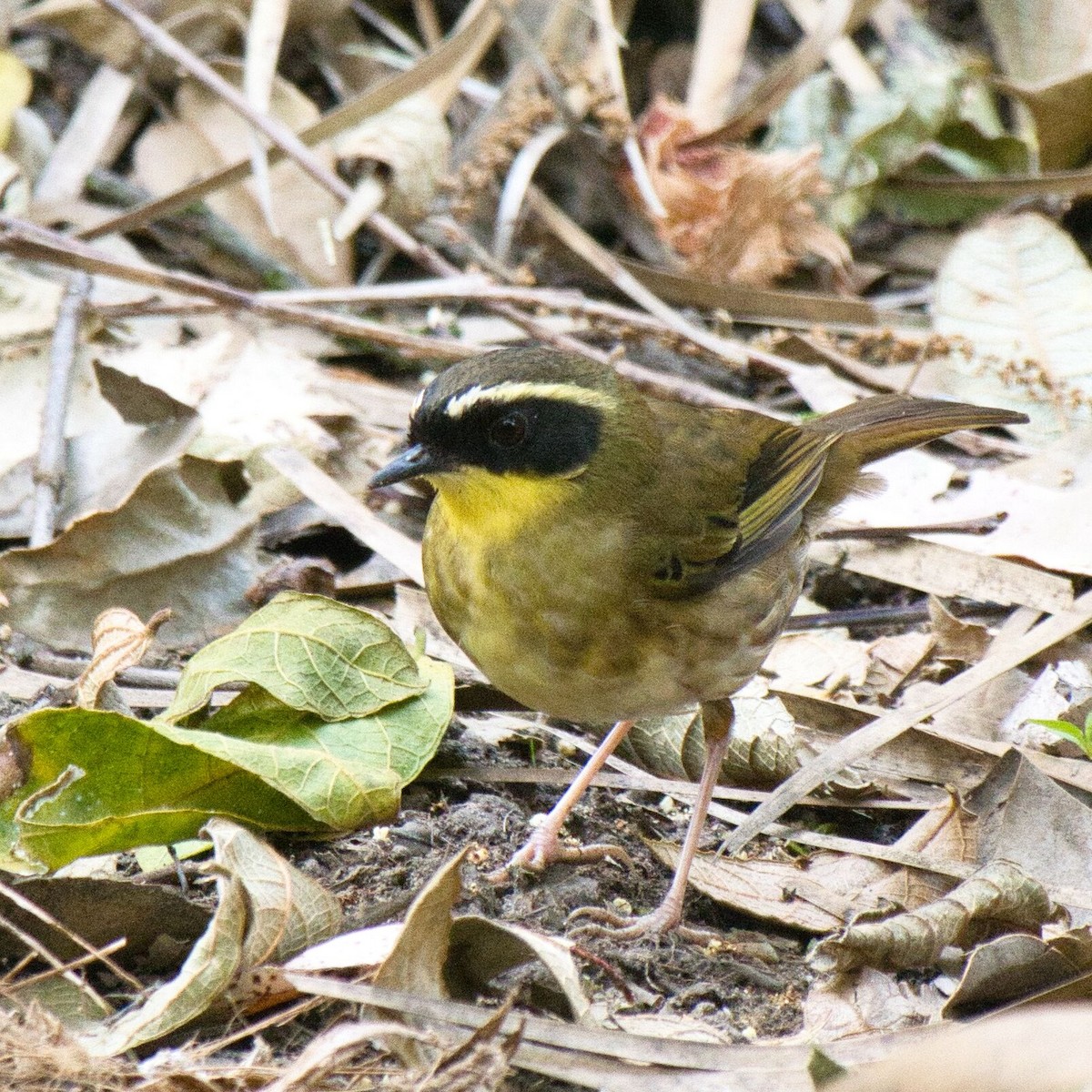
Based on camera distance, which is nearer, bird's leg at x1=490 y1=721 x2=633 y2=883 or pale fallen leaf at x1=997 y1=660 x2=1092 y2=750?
bird's leg at x1=490 y1=721 x2=633 y2=883

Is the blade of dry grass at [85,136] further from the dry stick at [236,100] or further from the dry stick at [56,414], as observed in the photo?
the dry stick at [56,414]

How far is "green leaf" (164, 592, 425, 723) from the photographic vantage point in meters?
4.18

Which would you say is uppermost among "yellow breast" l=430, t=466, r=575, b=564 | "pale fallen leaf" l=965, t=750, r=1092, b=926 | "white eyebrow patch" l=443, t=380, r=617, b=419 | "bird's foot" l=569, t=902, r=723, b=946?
"white eyebrow patch" l=443, t=380, r=617, b=419

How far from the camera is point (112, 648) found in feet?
14.3

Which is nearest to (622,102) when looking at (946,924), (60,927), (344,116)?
(344,116)

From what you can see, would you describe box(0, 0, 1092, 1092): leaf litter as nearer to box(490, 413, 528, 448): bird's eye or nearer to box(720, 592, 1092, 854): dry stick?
box(720, 592, 1092, 854): dry stick

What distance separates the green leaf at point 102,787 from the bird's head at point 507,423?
928 mm

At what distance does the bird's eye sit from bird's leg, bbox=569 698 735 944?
111 centimetres

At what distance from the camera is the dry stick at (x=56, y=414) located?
515 centimetres

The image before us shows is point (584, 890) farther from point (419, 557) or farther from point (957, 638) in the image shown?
point (957, 638)

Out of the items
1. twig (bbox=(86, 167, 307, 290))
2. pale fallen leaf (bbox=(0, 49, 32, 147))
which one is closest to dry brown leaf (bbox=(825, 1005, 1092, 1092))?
twig (bbox=(86, 167, 307, 290))

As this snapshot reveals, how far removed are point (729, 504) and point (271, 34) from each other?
3562 mm

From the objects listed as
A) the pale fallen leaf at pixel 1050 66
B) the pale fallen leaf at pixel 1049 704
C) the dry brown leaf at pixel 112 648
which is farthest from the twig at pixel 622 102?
the dry brown leaf at pixel 112 648

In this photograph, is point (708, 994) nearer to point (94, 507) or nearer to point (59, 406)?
point (94, 507)
